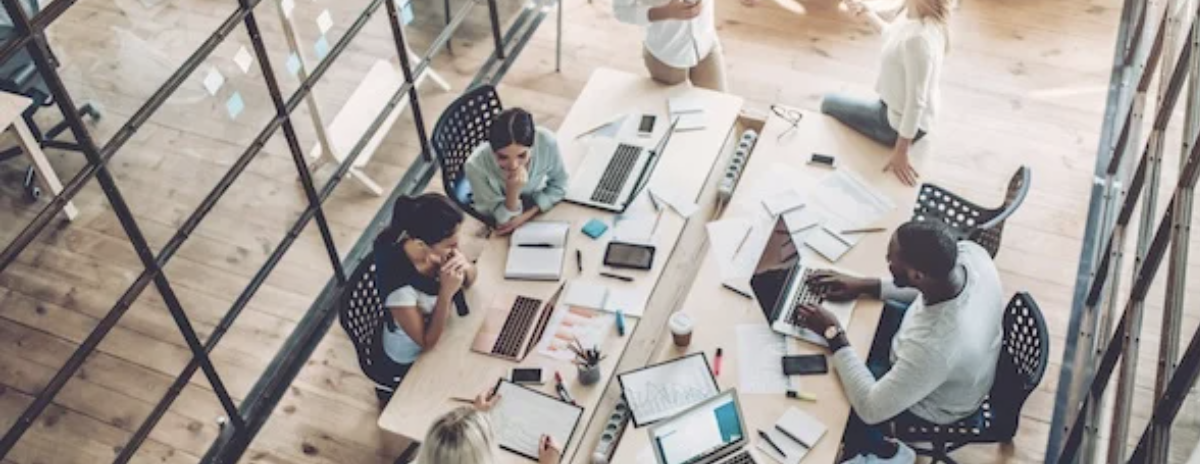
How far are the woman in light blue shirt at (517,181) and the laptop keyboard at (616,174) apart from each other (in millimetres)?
152

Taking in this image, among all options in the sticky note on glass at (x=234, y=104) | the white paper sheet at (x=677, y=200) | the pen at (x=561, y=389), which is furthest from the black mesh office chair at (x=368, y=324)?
the white paper sheet at (x=677, y=200)

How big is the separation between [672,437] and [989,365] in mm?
1096

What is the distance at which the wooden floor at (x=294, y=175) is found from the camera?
4.56 meters

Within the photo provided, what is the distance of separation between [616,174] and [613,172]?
2cm

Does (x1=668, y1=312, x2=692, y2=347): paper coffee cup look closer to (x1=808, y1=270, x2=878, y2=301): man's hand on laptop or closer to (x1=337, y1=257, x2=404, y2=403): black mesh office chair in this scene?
(x1=808, y1=270, x2=878, y2=301): man's hand on laptop

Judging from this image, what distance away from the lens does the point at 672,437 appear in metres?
3.53

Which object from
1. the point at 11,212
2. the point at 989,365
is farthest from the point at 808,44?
the point at 11,212

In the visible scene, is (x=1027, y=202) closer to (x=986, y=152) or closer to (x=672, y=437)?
(x=986, y=152)

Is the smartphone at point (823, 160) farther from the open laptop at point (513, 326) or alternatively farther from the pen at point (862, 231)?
the open laptop at point (513, 326)

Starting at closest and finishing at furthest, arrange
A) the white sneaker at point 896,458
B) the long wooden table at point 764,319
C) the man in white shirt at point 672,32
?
the long wooden table at point 764,319, the white sneaker at point 896,458, the man in white shirt at point 672,32

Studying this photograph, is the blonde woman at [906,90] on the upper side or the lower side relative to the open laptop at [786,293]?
upper

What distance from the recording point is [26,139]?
4.93 metres

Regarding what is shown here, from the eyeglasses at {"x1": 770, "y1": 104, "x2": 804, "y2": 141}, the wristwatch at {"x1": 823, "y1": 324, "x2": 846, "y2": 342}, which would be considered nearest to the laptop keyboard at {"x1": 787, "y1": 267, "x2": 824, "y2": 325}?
the wristwatch at {"x1": 823, "y1": 324, "x2": 846, "y2": 342}

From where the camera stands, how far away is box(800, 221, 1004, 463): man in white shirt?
11.3 feet
